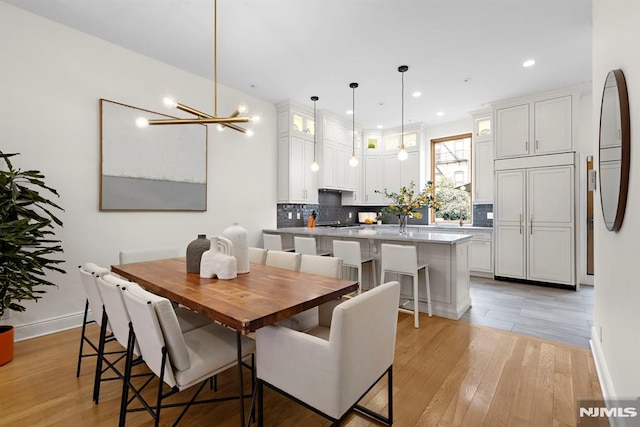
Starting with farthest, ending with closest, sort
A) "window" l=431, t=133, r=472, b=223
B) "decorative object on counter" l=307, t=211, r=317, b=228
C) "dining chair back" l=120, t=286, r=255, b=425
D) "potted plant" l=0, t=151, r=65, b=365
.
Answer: "window" l=431, t=133, r=472, b=223, "decorative object on counter" l=307, t=211, r=317, b=228, "potted plant" l=0, t=151, r=65, b=365, "dining chair back" l=120, t=286, r=255, b=425

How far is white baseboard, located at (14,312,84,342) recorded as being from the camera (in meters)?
2.73

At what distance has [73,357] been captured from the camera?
246cm

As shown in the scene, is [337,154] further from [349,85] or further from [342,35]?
[342,35]

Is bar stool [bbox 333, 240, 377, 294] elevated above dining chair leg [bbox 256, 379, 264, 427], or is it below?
above

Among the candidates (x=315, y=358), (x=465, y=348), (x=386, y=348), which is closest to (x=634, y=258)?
(x=386, y=348)

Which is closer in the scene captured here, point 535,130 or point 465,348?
point 465,348

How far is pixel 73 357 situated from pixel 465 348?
129 inches

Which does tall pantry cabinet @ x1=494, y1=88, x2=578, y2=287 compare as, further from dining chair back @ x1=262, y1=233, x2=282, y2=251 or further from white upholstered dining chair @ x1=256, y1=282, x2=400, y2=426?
white upholstered dining chair @ x1=256, y1=282, x2=400, y2=426

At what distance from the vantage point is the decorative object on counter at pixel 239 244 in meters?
2.13

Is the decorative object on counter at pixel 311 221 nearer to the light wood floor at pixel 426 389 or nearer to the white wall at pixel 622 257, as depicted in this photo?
the light wood floor at pixel 426 389

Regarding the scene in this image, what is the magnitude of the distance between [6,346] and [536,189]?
642 centimetres

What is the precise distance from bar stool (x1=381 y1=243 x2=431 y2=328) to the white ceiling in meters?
2.22

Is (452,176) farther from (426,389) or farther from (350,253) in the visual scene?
(426,389)

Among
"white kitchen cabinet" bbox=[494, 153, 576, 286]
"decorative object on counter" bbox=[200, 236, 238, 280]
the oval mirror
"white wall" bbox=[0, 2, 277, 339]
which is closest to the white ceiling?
"white wall" bbox=[0, 2, 277, 339]
